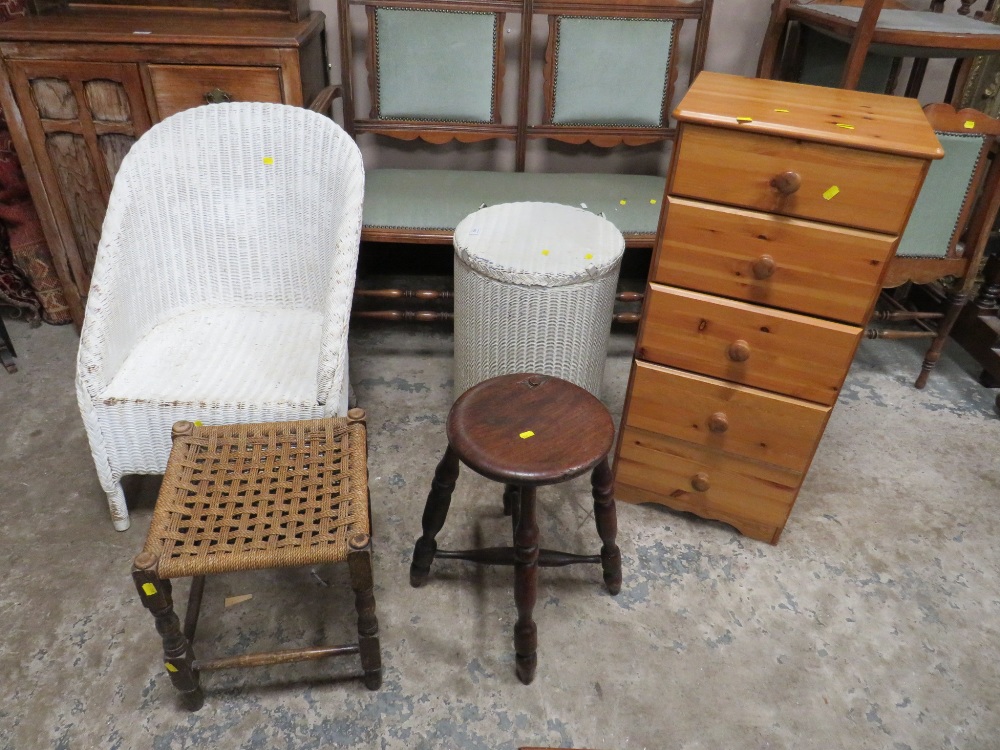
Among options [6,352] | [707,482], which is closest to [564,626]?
[707,482]

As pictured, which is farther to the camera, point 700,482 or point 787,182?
point 700,482

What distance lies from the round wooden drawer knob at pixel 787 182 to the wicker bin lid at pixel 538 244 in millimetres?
470

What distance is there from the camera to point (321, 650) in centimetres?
133

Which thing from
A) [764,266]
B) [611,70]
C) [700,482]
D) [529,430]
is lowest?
[700,482]

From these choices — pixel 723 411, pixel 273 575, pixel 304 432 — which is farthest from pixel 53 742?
pixel 723 411

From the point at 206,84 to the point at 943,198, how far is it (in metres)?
2.01

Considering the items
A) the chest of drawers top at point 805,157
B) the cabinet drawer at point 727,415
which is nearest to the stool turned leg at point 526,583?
the cabinet drawer at point 727,415

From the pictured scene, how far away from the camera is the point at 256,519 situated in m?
1.24

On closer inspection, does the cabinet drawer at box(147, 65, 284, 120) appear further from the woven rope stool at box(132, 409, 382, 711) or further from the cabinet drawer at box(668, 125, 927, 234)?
the cabinet drawer at box(668, 125, 927, 234)

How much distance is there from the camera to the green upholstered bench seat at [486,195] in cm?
204

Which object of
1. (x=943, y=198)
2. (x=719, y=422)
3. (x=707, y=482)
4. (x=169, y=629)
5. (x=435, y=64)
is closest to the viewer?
(x=169, y=629)

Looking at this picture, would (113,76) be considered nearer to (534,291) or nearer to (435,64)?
(435,64)

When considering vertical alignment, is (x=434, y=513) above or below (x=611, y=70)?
below

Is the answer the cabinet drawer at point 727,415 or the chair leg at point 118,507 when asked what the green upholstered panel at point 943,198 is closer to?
the cabinet drawer at point 727,415
